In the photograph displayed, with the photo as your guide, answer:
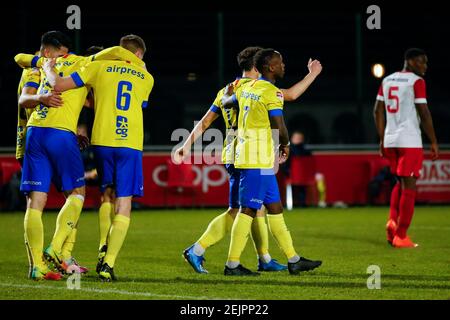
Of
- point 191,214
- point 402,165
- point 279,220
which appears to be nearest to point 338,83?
point 191,214

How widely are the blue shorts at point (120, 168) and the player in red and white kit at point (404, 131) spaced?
4.18 m

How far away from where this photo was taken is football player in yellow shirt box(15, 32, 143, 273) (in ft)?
26.6

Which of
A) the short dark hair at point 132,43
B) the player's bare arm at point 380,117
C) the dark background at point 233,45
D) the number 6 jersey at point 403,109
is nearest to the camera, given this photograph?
the short dark hair at point 132,43

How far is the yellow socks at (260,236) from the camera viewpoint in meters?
8.94

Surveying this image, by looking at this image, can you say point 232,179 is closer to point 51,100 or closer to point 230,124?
point 230,124

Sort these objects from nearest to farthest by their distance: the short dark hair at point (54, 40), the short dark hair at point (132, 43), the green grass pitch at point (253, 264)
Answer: the green grass pitch at point (253, 264) → the short dark hair at point (132, 43) → the short dark hair at point (54, 40)

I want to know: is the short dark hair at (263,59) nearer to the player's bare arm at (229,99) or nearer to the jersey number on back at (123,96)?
the player's bare arm at (229,99)

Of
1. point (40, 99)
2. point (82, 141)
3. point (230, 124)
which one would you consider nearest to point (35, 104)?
point (40, 99)

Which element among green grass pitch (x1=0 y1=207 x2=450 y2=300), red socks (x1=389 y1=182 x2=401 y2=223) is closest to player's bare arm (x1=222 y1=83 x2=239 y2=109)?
green grass pitch (x1=0 y1=207 x2=450 y2=300)

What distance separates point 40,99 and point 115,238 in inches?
53.2

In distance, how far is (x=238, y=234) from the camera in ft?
→ 27.3

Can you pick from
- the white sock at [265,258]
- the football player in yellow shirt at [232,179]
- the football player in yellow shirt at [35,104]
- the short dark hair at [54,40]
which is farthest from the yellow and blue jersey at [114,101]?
the white sock at [265,258]

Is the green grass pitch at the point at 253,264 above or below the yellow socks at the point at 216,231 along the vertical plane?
below

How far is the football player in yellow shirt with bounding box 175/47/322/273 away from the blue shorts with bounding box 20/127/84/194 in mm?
1021
